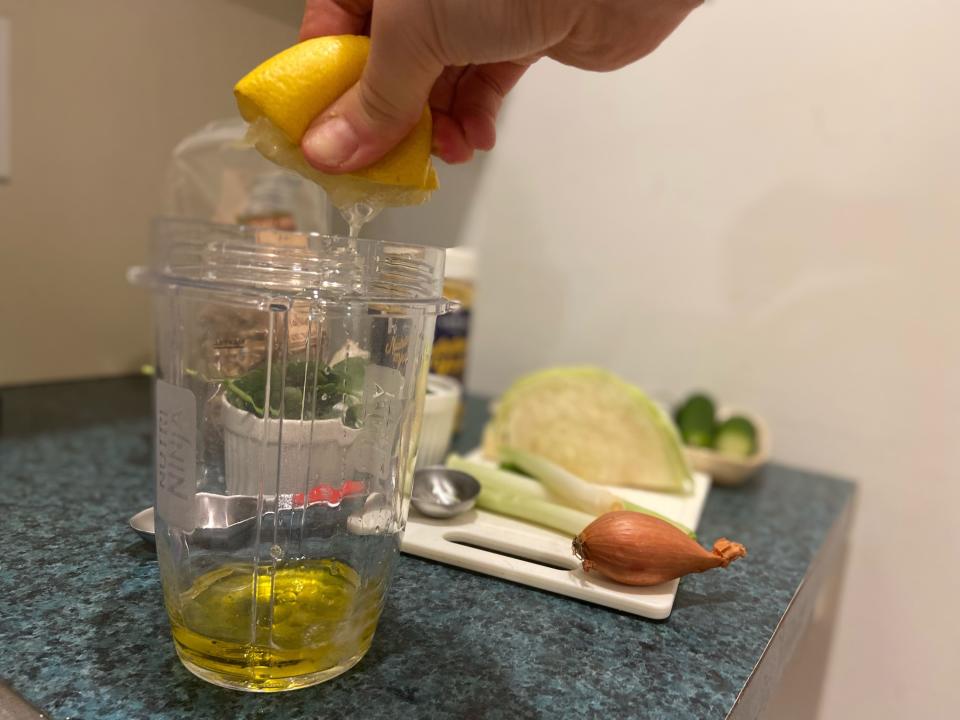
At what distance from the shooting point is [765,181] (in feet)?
3.20

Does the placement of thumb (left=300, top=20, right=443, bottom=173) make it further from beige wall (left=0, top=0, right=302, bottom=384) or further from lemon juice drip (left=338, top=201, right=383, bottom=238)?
beige wall (left=0, top=0, right=302, bottom=384)

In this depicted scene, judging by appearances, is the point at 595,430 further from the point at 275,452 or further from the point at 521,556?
the point at 275,452

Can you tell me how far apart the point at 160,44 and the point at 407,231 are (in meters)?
0.42

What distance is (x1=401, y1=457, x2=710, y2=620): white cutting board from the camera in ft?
1.54

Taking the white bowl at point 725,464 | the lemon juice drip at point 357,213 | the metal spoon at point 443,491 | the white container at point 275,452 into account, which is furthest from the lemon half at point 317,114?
the white bowl at point 725,464

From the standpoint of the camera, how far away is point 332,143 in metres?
0.38

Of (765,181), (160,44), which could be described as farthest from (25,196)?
(765,181)

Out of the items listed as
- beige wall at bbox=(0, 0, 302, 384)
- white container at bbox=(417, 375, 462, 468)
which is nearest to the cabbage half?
white container at bbox=(417, 375, 462, 468)

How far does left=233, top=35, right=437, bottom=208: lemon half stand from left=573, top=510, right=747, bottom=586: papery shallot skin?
274mm

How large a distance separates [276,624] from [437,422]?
1.16 feet

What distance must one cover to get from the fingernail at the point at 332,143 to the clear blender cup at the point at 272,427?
2.7 inches

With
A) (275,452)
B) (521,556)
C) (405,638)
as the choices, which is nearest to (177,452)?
(275,452)

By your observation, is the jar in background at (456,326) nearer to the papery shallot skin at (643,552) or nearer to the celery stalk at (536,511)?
the celery stalk at (536,511)

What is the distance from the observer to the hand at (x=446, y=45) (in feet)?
1.15
